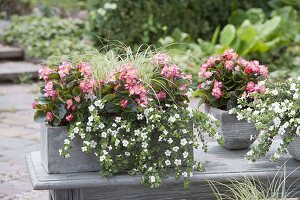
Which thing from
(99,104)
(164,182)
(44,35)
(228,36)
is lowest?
(164,182)

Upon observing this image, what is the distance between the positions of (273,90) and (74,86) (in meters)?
0.90

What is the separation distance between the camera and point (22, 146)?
18.4 feet

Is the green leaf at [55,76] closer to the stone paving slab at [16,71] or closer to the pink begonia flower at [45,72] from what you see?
the pink begonia flower at [45,72]

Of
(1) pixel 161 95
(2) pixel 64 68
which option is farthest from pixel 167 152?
(2) pixel 64 68

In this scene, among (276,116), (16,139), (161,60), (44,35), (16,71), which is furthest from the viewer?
(44,35)

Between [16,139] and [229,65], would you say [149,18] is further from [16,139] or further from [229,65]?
[229,65]

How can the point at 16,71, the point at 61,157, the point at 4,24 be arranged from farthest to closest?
the point at 4,24, the point at 16,71, the point at 61,157

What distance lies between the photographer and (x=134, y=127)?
3.29m

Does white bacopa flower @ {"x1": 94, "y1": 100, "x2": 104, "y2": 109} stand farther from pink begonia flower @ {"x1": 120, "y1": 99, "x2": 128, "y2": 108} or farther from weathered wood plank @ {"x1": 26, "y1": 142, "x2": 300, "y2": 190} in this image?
weathered wood plank @ {"x1": 26, "y1": 142, "x2": 300, "y2": 190}

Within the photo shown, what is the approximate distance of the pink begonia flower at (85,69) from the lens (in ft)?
11.0

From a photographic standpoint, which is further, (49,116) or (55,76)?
(55,76)

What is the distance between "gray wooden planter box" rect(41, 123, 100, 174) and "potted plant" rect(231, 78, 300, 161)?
69cm

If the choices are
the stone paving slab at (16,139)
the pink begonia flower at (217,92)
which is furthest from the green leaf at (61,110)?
the stone paving slab at (16,139)

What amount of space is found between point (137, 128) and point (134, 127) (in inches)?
0.5
